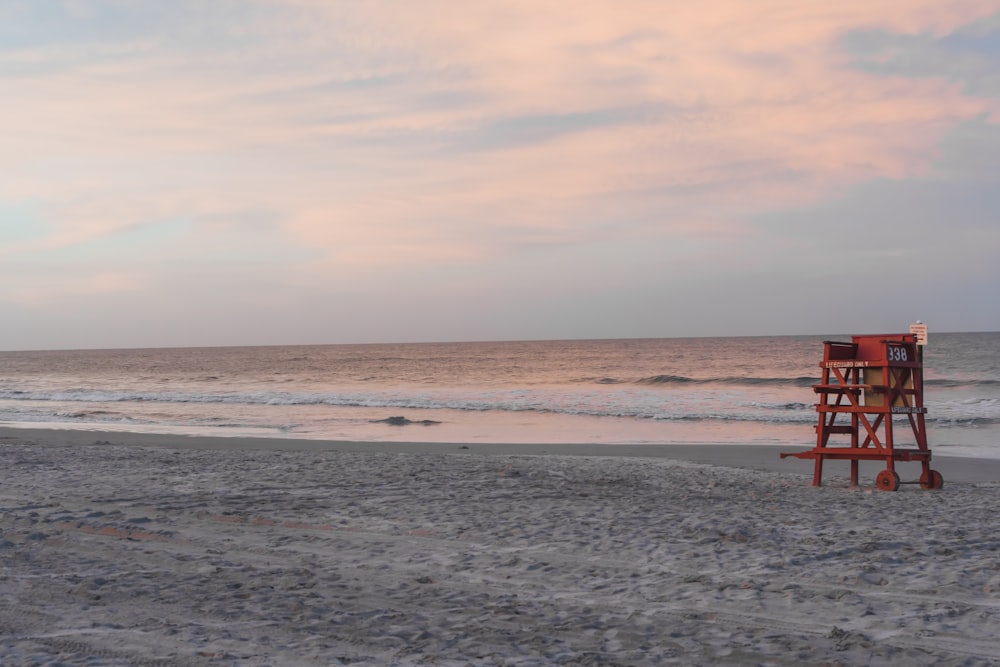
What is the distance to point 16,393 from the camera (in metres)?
44.4

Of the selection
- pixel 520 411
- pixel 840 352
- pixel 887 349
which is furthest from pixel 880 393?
pixel 520 411

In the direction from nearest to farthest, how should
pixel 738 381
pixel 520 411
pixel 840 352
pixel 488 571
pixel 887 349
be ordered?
pixel 488 571, pixel 887 349, pixel 840 352, pixel 520 411, pixel 738 381

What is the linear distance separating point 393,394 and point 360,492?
99.3 feet

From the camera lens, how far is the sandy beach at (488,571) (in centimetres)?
487

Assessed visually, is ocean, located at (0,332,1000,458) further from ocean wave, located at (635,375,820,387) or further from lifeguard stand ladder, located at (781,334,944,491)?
lifeguard stand ladder, located at (781,334,944,491)

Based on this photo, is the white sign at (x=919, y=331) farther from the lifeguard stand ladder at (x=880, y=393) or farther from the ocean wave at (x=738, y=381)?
the ocean wave at (x=738, y=381)

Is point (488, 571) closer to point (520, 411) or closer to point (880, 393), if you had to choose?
point (880, 393)

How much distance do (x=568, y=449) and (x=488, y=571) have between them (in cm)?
1182

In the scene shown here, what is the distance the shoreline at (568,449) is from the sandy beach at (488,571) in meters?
2.74

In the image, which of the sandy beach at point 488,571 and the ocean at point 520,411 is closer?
the sandy beach at point 488,571

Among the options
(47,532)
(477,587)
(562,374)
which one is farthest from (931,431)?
(562,374)

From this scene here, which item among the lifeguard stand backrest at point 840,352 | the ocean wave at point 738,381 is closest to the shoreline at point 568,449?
the lifeguard stand backrest at point 840,352

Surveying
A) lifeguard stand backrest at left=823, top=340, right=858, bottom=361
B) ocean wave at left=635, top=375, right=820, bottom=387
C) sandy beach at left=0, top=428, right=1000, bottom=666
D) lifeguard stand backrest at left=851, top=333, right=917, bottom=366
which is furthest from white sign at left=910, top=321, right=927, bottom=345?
ocean wave at left=635, top=375, right=820, bottom=387

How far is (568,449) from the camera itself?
1833 centimetres
